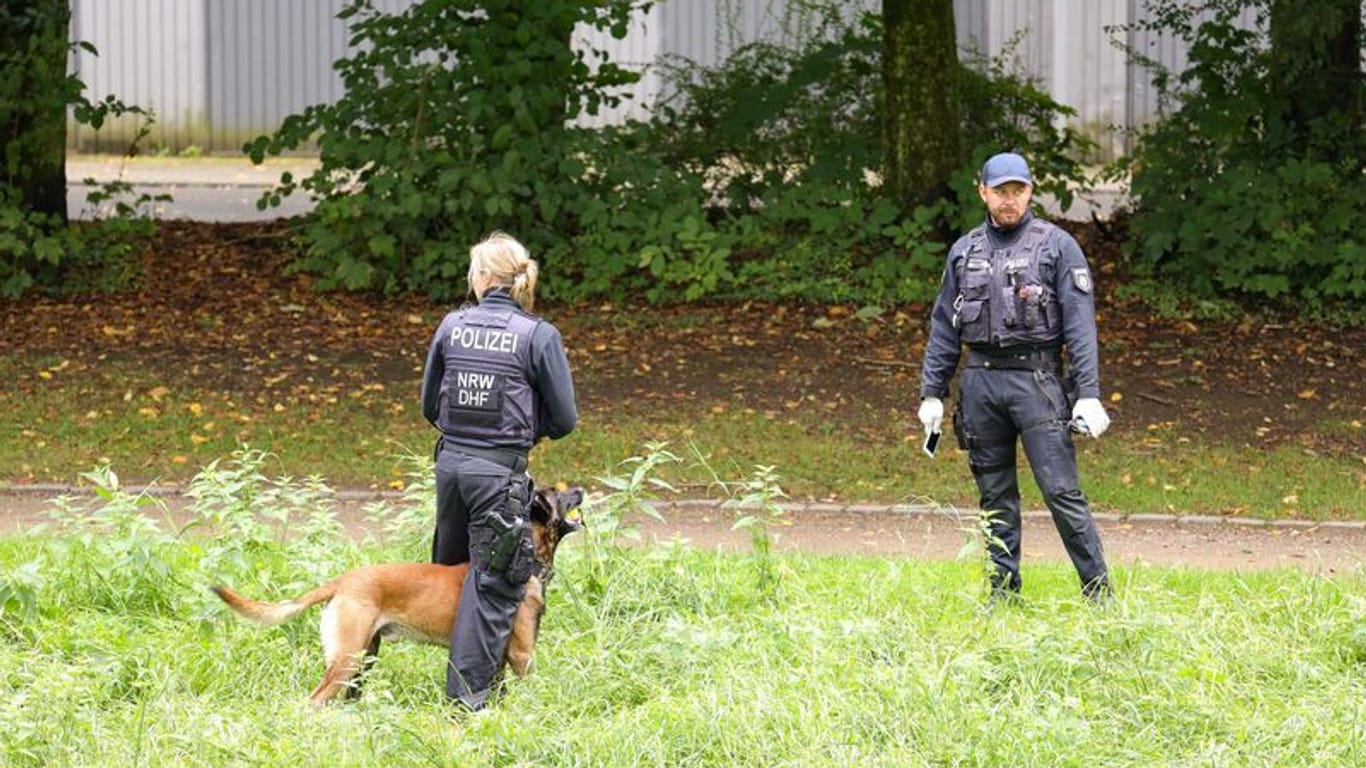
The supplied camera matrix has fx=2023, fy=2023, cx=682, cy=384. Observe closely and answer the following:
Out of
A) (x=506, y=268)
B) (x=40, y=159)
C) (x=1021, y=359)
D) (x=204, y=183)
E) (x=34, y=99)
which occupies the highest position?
(x=34, y=99)

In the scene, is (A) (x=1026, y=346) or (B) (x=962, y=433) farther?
(B) (x=962, y=433)

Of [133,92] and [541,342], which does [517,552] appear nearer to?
[541,342]

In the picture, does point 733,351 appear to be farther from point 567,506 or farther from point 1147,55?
point 1147,55

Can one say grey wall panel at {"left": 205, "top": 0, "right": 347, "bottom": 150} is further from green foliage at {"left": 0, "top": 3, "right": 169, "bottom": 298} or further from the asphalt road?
green foliage at {"left": 0, "top": 3, "right": 169, "bottom": 298}

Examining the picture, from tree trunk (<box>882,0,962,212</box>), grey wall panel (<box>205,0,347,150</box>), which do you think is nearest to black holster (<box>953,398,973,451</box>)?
tree trunk (<box>882,0,962,212</box>)

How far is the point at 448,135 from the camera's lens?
15664 mm

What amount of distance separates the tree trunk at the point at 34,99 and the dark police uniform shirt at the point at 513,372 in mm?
9487

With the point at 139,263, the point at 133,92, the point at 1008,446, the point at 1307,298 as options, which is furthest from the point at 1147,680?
the point at 133,92

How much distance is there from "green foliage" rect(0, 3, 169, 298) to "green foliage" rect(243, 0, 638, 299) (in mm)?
1415

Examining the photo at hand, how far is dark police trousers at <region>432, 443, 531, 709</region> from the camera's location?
6387mm

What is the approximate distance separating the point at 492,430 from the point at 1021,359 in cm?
224

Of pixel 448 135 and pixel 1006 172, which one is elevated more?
pixel 448 135

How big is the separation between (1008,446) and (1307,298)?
7.60 m

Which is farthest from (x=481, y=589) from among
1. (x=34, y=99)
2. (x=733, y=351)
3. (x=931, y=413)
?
(x=34, y=99)
